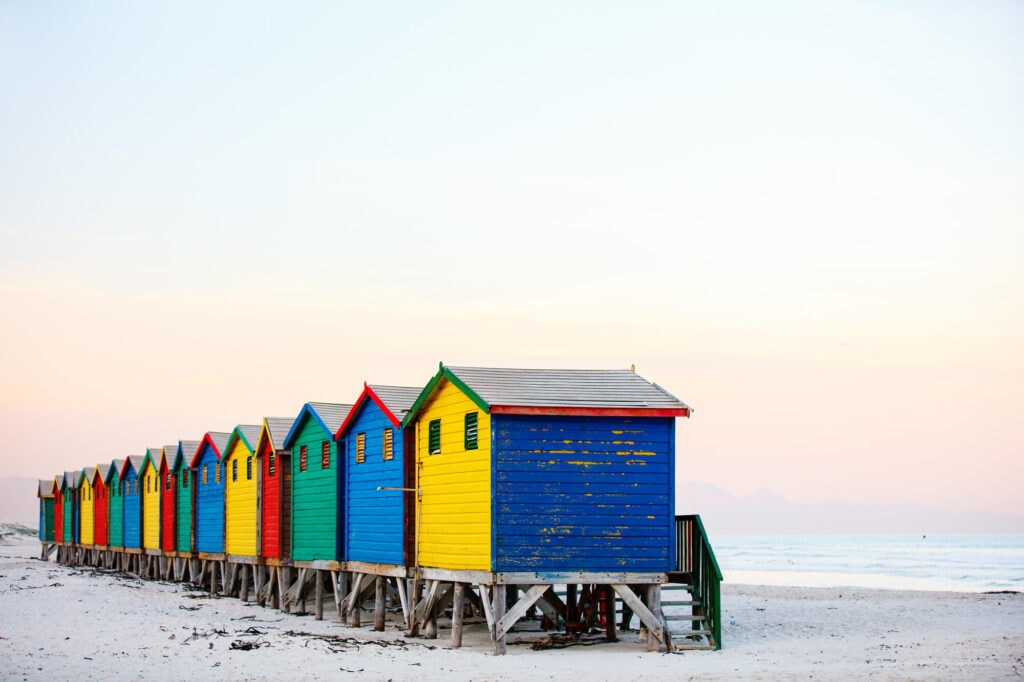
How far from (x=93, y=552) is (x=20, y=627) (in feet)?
126

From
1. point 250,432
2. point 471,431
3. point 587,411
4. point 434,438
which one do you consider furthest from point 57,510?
point 587,411

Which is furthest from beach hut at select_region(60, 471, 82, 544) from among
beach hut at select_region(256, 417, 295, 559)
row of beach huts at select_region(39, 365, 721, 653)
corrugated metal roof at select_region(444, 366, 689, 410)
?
corrugated metal roof at select_region(444, 366, 689, 410)

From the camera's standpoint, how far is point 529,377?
74.4 feet

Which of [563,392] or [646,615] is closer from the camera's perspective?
[646,615]

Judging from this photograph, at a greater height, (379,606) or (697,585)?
(697,585)

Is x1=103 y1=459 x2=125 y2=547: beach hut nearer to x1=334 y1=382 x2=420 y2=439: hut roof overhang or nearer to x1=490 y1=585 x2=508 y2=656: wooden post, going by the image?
x1=334 y1=382 x2=420 y2=439: hut roof overhang

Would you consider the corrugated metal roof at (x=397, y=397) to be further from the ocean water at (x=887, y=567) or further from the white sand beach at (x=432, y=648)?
the ocean water at (x=887, y=567)

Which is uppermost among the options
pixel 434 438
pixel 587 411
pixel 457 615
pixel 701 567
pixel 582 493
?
pixel 587 411

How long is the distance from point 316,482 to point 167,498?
17742mm

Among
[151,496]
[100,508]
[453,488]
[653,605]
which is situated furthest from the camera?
[100,508]

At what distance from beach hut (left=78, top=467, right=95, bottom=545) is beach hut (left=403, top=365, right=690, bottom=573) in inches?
1725

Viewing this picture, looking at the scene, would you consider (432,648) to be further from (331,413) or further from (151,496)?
(151,496)

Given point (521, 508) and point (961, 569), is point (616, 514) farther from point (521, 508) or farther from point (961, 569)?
point (961, 569)

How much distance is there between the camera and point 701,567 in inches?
872
